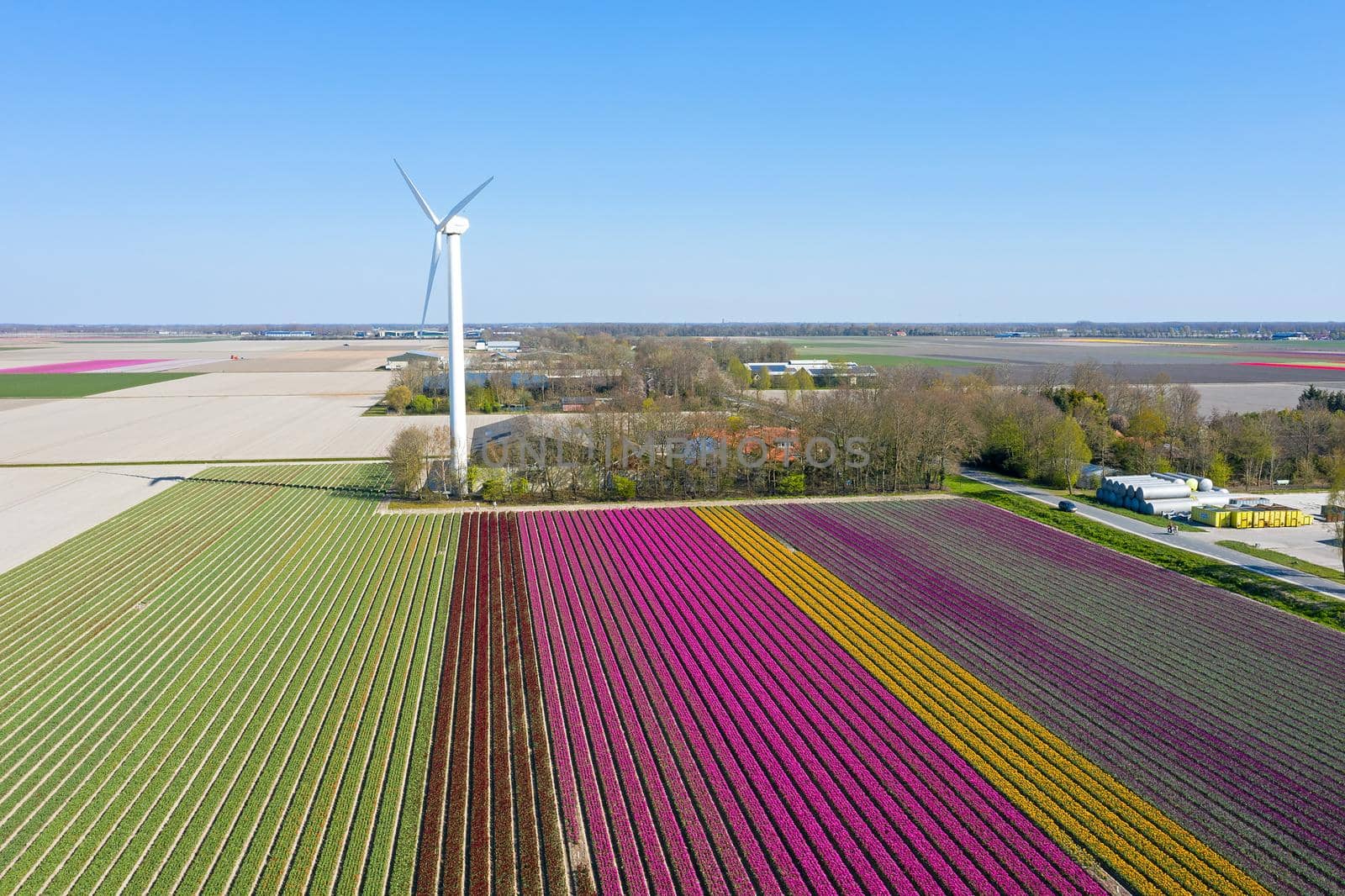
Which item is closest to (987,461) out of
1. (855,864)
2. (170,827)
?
(855,864)

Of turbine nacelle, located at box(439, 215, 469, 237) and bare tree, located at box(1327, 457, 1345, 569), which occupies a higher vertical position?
turbine nacelle, located at box(439, 215, 469, 237)

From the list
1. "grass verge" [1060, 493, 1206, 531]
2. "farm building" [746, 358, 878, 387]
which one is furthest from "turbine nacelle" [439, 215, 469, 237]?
"farm building" [746, 358, 878, 387]

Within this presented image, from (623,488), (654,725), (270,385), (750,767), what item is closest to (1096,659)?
(750,767)

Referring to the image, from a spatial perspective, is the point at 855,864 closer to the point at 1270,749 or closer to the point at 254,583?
the point at 1270,749

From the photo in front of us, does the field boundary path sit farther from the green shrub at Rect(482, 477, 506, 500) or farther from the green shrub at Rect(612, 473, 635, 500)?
the green shrub at Rect(482, 477, 506, 500)

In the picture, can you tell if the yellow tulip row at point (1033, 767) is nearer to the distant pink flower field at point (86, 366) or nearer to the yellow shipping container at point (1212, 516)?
the yellow shipping container at point (1212, 516)
